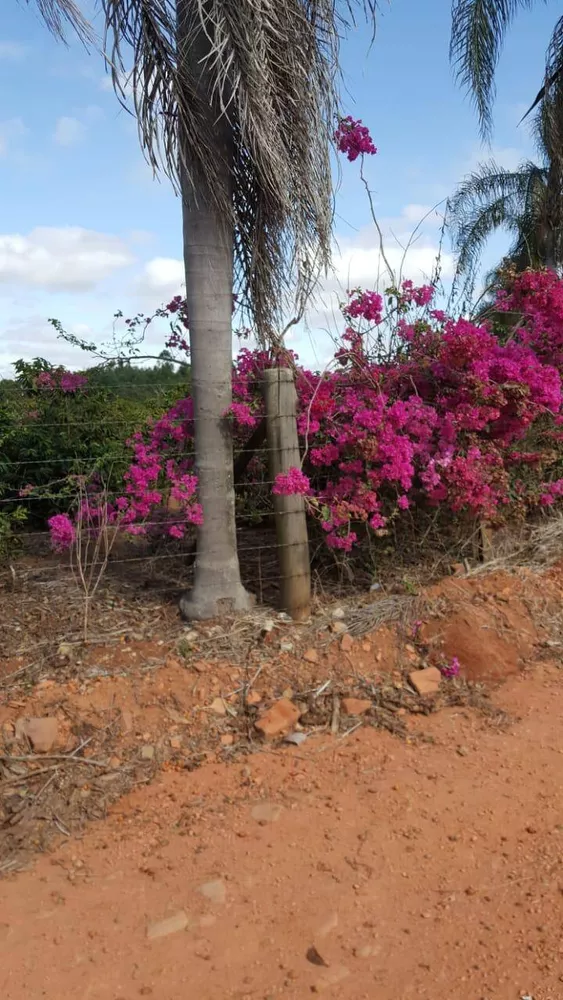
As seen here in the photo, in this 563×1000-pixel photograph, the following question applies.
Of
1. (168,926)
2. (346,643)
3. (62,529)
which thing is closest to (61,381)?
(62,529)

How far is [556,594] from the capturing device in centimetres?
547

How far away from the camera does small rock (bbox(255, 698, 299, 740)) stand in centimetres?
395

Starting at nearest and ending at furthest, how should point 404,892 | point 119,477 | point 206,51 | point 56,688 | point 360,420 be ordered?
point 404,892 → point 56,688 → point 206,51 → point 360,420 → point 119,477

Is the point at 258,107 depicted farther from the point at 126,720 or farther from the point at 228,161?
the point at 126,720

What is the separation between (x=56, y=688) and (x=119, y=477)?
3048 millimetres

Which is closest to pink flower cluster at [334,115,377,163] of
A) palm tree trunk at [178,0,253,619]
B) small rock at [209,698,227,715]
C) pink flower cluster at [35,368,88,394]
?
palm tree trunk at [178,0,253,619]

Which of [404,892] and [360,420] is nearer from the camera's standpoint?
[404,892]

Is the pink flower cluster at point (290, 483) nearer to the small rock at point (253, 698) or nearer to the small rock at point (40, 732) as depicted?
the small rock at point (253, 698)

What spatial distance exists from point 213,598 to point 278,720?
102 centimetres

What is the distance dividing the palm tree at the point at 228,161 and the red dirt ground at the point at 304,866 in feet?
3.82

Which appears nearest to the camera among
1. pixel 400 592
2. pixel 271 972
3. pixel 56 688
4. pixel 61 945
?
pixel 271 972

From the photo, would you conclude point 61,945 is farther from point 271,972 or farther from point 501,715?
point 501,715

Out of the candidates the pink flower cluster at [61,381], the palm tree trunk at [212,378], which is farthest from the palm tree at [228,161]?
the pink flower cluster at [61,381]

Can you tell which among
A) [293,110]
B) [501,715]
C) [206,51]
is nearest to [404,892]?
[501,715]
